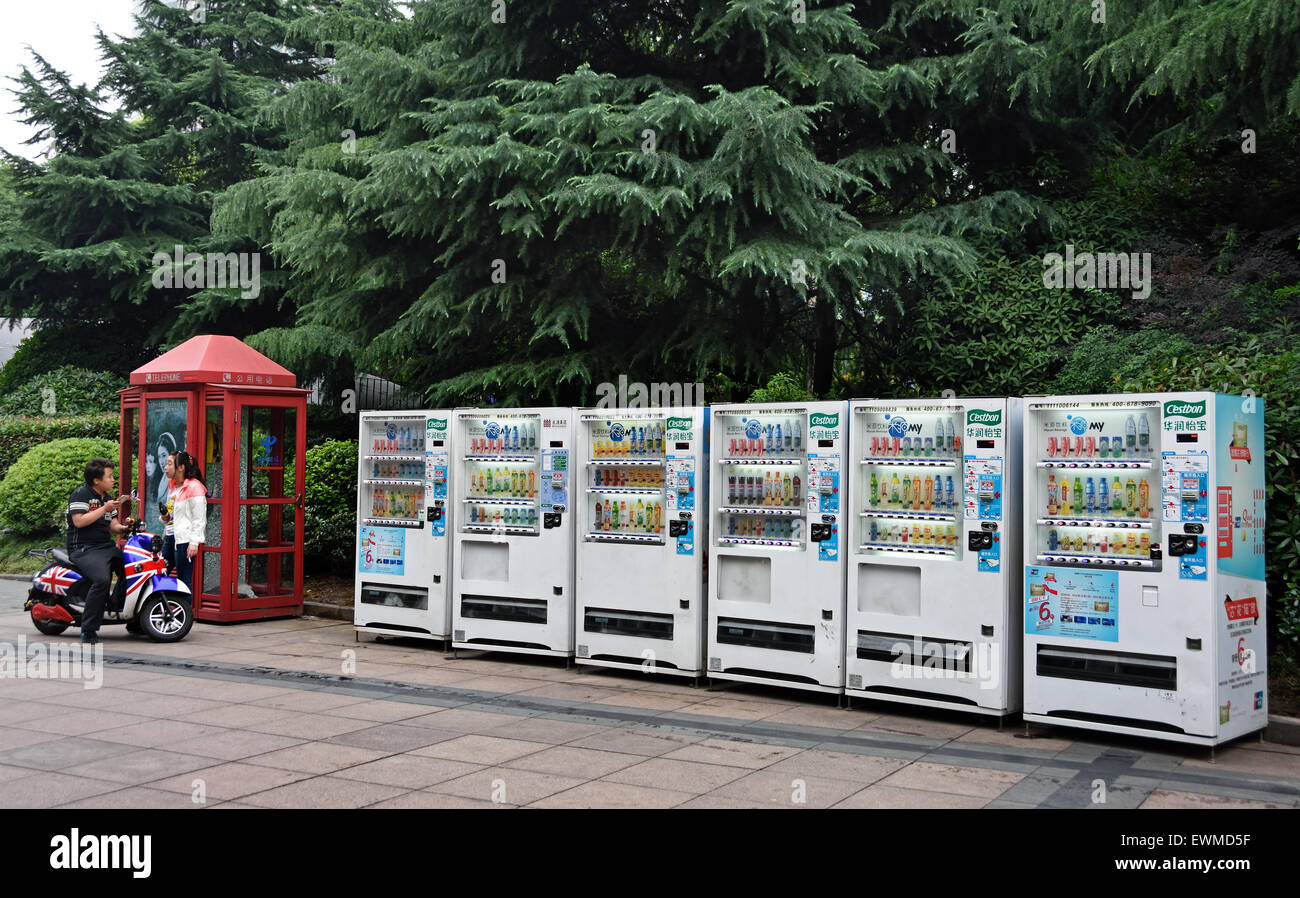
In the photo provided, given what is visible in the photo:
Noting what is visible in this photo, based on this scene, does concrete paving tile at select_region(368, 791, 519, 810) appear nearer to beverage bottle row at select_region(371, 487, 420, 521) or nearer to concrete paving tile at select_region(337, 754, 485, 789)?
concrete paving tile at select_region(337, 754, 485, 789)

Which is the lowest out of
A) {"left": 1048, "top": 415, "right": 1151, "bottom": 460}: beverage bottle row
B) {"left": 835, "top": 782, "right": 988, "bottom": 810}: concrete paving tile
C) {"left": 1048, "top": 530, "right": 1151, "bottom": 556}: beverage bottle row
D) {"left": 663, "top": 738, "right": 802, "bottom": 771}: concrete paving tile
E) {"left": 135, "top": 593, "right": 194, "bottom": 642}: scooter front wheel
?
{"left": 663, "top": 738, "right": 802, "bottom": 771}: concrete paving tile

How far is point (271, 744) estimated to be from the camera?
7.31m

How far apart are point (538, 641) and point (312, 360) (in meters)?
8.90

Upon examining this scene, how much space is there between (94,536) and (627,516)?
564 centimetres

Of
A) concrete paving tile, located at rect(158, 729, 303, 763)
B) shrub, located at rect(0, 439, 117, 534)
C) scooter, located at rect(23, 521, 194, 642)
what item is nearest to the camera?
concrete paving tile, located at rect(158, 729, 303, 763)

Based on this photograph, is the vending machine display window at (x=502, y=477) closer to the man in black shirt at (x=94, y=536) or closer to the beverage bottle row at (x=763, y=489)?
the beverage bottle row at (x=763, y=489)

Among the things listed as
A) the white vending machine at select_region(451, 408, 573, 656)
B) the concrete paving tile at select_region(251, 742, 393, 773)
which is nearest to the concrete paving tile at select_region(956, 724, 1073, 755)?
the white vending machine at select_region(451, 408, 573, 656)

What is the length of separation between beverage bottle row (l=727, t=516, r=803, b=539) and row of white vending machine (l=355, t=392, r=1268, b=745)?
2cm

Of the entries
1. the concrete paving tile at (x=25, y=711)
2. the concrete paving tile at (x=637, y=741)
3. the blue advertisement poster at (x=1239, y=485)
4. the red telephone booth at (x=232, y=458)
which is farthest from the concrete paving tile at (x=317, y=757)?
the red telephone booth at (x=232, y=458)

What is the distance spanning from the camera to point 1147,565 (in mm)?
7703

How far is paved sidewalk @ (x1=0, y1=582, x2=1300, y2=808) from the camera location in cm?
625

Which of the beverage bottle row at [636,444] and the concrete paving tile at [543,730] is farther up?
the beverage bottle row at [636,444]

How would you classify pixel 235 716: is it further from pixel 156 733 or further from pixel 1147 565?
pixel 1147 565

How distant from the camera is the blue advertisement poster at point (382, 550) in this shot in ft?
38.8
